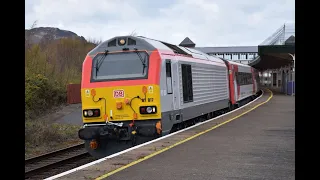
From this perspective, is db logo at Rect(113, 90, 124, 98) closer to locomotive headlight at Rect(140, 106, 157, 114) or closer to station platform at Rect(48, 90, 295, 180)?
locomotive headlight at Rect(140, 106, 157, 114)

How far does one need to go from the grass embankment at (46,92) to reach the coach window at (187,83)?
19.9 feet

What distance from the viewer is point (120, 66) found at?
1115 centimetres

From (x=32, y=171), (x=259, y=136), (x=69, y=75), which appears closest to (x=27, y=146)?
(x=32, y=171)

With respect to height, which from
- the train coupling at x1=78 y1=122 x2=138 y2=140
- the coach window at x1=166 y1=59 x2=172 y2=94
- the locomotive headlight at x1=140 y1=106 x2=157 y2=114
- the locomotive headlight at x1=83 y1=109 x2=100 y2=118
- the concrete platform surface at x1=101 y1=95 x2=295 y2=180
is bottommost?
the concrete platform surface at x1=101 y1=95 x2=295 y2=180

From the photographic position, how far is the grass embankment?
17203mm

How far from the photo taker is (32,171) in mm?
10586

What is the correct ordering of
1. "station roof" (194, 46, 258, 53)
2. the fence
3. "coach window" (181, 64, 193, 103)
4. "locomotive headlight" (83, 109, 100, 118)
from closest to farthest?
"locomotive headlight" (83, 109, 100, 118)
"coach window" (181, 64, 193, 103)
the fence
"station roof" (194, 46, 258, 53)

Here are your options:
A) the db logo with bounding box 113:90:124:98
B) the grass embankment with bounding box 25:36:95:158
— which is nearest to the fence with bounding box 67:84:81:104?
the grass embankment with bounding box 25:36:95:158

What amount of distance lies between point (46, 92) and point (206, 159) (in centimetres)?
2207

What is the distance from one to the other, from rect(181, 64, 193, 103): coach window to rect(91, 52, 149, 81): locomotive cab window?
195cm

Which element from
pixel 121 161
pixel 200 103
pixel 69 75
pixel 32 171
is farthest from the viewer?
pixel 69 75

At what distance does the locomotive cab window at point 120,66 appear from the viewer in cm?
1100
